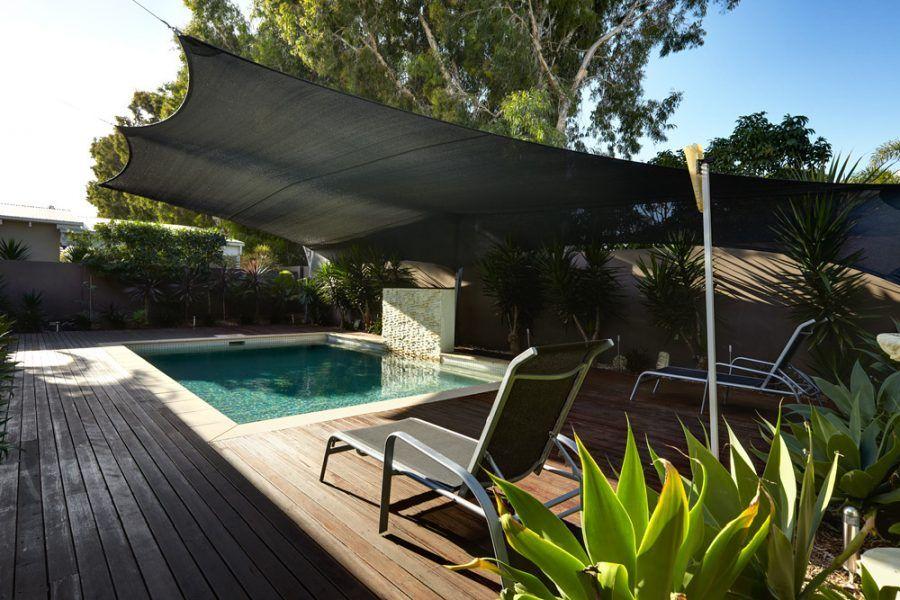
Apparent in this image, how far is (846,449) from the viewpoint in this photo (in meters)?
2.05

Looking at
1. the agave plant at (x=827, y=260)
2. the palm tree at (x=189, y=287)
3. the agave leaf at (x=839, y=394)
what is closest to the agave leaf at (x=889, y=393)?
the agave leaf at (x=839, y=394)

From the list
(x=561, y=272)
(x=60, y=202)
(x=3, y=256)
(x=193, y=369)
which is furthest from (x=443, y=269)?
(x=60, y=202)

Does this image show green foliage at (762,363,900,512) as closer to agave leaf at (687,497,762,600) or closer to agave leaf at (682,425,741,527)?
agave leaf at (682,425,741,527)

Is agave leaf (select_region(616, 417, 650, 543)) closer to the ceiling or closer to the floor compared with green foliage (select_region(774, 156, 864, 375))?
closer to the floor

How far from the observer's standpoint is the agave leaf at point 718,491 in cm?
127

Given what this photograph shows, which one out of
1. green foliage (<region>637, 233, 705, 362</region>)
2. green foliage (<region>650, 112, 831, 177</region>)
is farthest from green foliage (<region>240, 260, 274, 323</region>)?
green foliage (<region>650, 112, 831, 177</region>)

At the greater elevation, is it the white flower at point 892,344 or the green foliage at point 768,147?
the green foliage at point 768,147

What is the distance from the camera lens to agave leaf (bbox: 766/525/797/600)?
1.02m

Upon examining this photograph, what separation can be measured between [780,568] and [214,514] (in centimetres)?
239

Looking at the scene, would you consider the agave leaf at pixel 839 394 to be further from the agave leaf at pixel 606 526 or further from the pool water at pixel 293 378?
the pool water at pixel 293 378

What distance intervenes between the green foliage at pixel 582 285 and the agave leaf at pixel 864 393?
436 cm

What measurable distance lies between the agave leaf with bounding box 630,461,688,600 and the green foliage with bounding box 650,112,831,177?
1383 cm

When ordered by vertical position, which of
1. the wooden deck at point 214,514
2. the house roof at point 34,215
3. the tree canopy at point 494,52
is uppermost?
the tree canopy at point 494,52

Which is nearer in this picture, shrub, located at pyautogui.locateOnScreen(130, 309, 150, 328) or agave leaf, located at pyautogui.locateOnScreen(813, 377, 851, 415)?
agave leaf, located at pyautogui.locateOnScreen(813, 377, 851, 415)
